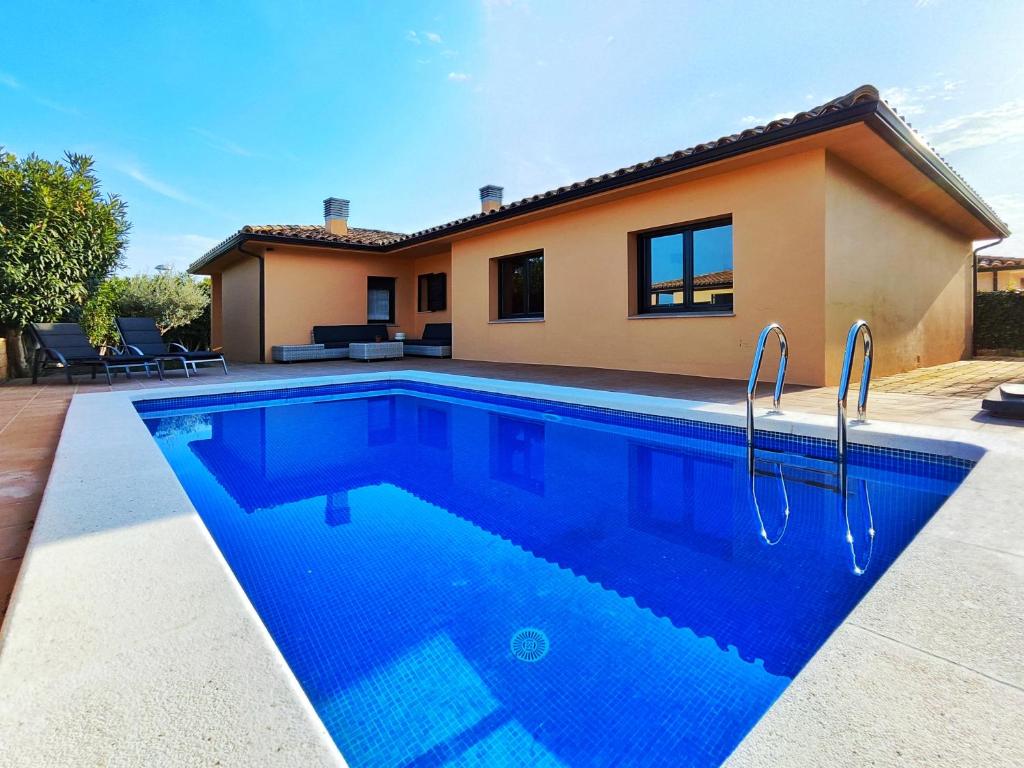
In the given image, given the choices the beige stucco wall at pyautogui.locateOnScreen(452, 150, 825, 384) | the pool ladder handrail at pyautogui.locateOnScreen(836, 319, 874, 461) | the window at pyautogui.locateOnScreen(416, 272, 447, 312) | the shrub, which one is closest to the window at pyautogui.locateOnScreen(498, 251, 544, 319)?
the beige stucco wall at pyautogui.locateOnScreen(452, 150, 825, 384)

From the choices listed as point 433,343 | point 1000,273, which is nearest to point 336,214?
point 433,343

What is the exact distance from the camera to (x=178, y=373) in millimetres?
9766

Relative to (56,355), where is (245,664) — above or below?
below

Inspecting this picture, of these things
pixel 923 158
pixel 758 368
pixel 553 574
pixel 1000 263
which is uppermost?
pixel 1000 263

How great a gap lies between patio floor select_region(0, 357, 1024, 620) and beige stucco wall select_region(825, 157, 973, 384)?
0.61 m

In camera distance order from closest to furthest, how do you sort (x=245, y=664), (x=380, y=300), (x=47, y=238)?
(x=245, y=664) → (x=47, y=238) → (x=380, y=300)

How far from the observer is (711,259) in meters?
8.13

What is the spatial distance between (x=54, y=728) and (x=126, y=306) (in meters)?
18.8

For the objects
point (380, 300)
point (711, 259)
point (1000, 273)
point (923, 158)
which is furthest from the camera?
point (1000, 273)

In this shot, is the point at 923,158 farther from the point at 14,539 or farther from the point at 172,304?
the point at 172,304

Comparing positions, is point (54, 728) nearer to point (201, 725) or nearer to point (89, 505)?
point (201, 725)

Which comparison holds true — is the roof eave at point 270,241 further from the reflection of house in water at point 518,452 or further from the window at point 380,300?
the reflection of house in water at point 518,452

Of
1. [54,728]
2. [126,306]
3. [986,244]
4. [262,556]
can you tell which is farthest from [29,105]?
[986,244]

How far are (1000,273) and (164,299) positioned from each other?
29.0 metres
